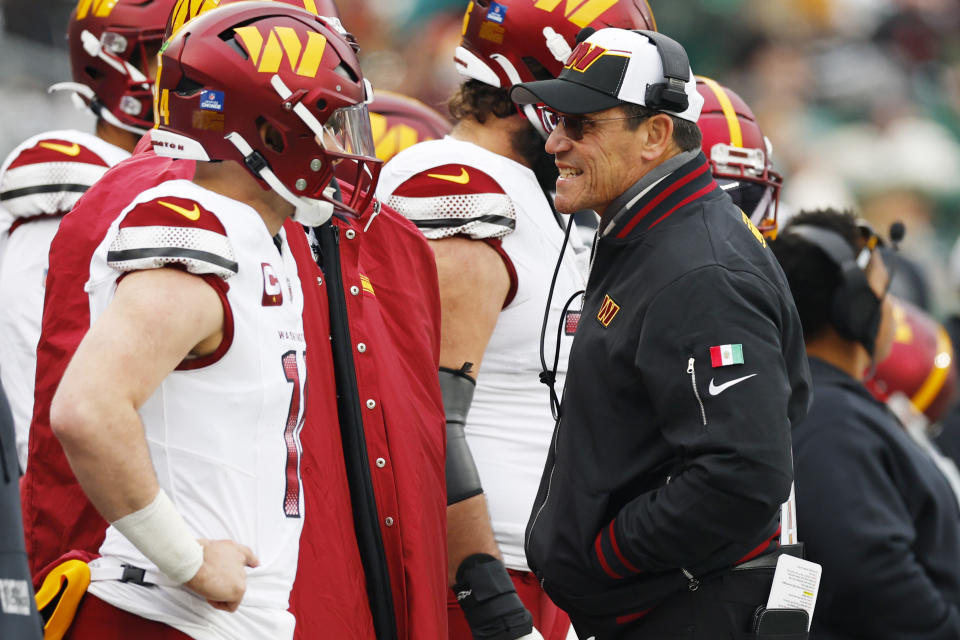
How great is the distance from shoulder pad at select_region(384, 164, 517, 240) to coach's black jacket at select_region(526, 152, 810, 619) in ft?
1.44

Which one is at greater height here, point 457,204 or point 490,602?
point 457,204

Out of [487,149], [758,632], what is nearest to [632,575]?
[758,632]

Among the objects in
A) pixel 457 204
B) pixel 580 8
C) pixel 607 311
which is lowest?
pixel 607 311

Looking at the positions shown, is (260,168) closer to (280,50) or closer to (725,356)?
(280,50)

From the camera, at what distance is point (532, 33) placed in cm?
394

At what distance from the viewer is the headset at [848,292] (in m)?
4.38

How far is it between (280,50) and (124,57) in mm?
1914

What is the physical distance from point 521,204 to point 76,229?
1.21 metres

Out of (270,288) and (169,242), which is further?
(270,288)

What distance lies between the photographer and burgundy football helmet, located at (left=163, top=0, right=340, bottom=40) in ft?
11.3

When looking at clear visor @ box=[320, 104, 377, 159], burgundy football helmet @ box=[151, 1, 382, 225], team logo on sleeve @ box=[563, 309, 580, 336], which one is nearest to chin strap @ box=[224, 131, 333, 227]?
burgundy football helmet @ box=[151, 1, 382, 225]

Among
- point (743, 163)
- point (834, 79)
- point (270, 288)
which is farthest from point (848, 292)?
point (834, 79)

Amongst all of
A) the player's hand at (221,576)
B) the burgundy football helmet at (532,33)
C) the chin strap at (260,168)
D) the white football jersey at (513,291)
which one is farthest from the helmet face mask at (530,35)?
the player's hand at (221,576)

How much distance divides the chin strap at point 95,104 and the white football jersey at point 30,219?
11 cm
